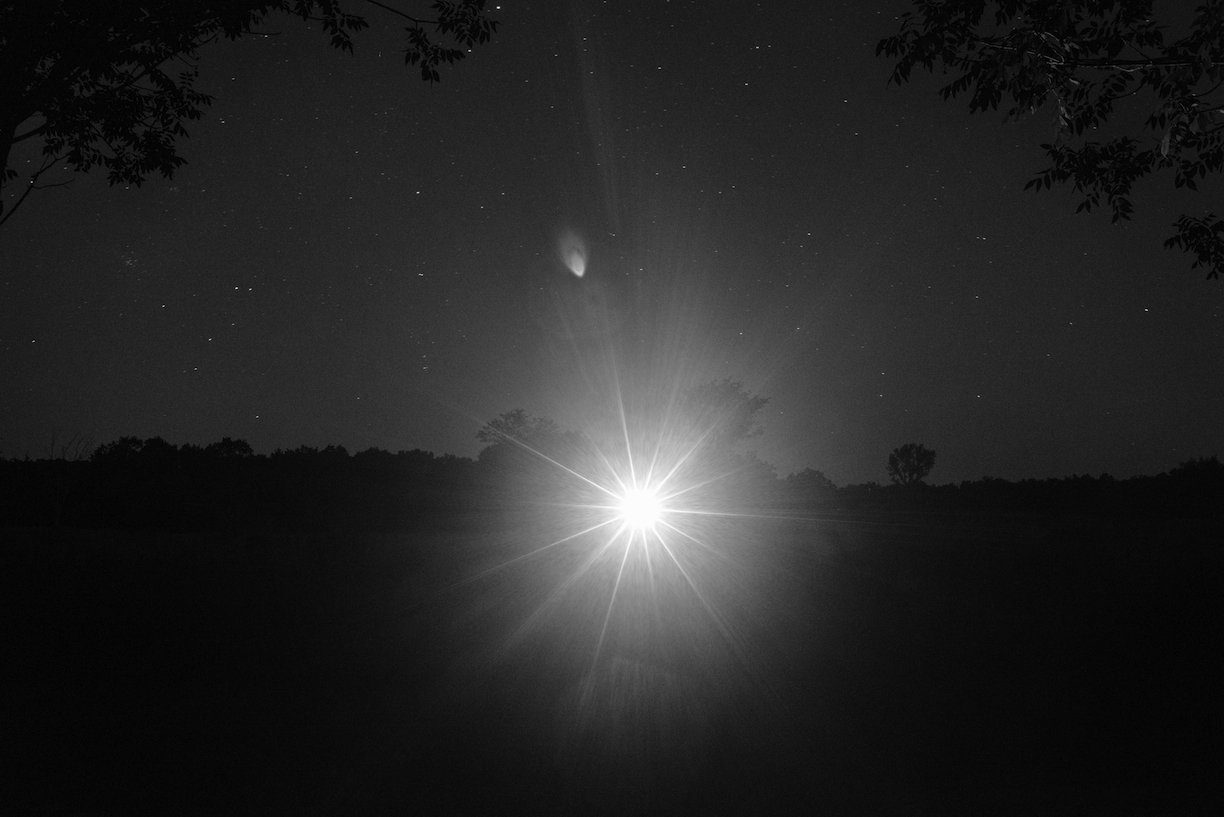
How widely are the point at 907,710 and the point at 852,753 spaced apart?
1.46 m

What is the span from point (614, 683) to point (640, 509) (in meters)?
11.9

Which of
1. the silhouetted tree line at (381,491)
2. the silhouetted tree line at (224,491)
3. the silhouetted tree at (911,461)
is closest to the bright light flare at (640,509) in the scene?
the silhouetted tree line at (381,491)

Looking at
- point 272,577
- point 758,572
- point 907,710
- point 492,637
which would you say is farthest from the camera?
point 758,572

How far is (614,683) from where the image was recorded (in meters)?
9.60

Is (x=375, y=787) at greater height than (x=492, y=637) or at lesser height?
lesser

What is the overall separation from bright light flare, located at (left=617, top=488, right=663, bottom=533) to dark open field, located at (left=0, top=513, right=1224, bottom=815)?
3.90 meters

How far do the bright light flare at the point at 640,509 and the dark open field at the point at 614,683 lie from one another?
390 cm

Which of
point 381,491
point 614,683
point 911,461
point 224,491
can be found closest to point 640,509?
point 614,683

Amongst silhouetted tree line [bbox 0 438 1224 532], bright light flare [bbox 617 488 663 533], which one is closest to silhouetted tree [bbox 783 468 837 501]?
silhouetted tree line [bbox 0 438 1224 532]

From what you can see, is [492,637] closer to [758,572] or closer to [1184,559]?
[758,572]

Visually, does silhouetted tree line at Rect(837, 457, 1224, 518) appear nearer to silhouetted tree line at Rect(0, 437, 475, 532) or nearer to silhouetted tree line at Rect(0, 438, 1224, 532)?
silhouetted tree line at Rect(0, 438, 1224, 532)

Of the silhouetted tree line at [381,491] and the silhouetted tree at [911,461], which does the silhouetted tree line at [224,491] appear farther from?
the silhouetted tree at [911,461]

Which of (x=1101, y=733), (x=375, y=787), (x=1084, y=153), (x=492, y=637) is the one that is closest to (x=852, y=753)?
(x=1101, y=733)

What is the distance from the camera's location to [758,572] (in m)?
14.4
